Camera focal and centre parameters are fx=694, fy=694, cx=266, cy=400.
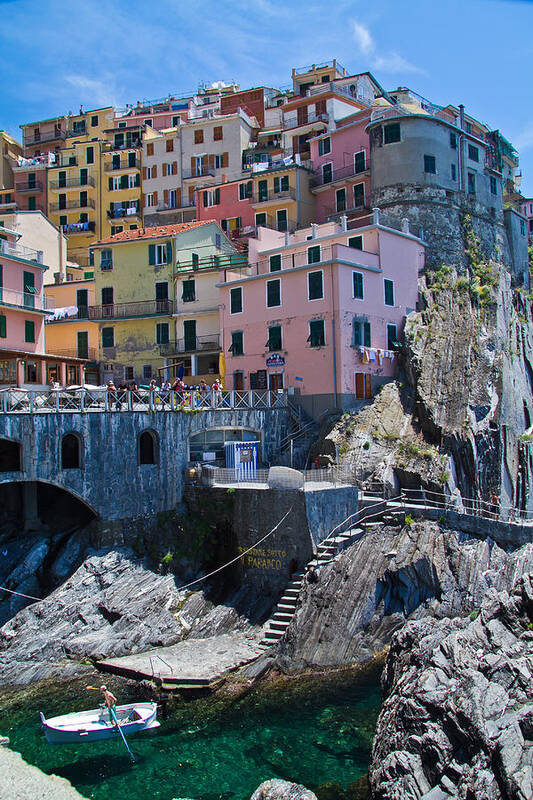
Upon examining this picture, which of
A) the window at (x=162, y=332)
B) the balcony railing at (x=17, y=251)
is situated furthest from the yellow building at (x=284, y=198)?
the balcony railing at (x=17, y=251)

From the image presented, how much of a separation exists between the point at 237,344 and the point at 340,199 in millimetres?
16975

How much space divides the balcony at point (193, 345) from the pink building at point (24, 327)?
8894 millimetres

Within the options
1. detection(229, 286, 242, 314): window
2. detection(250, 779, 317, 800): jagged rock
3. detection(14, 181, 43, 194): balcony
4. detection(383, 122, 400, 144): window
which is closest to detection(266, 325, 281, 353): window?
detection(229, 286, 242, 314): window

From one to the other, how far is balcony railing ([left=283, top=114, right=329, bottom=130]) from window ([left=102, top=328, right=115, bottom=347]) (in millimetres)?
26990

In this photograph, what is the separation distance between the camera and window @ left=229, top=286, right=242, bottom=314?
43906 mm

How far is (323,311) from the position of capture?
39.2m

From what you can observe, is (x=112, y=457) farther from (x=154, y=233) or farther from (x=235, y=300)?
(x=154, y=233)

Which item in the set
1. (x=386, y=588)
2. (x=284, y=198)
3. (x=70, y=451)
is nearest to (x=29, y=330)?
(x=70, y=451)

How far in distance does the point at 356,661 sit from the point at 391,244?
1025 inches

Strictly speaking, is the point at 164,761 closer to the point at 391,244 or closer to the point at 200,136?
the point at 391,244

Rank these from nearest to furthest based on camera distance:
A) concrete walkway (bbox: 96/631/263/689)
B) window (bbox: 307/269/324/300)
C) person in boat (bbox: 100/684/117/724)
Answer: person in boat (bbox: 100/684/117/724)
concrete walkway (bbox: 96/631/263/689)
window (bbox: 307/269/324/300)

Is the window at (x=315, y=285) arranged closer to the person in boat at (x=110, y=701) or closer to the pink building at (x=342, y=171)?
the pink building at (x=342, y=171)

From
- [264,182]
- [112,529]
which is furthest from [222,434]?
[264,182]

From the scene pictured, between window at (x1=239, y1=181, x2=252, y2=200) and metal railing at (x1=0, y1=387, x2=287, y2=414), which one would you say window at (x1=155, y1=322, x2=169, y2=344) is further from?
window at (x1=239, y1=181, x2=252, y2=200)
